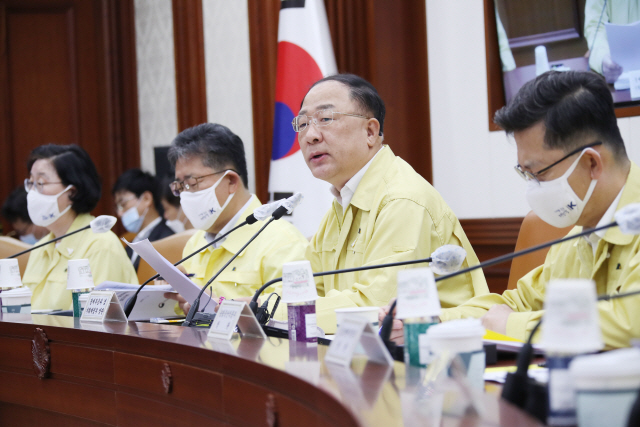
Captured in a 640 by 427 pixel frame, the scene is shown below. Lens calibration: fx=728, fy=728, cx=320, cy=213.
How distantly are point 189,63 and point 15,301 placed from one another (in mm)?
2567

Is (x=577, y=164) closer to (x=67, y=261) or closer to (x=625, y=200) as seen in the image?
(x=625, y=200)

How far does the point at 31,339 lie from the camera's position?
2064 mm

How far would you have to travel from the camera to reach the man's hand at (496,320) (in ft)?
5.27

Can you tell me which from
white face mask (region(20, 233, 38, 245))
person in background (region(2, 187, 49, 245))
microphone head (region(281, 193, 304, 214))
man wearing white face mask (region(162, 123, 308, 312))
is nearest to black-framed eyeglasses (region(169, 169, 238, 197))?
man wearing white face mask (region(162, 123, 308, 312))

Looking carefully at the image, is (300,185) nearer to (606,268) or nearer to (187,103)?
(187,103)

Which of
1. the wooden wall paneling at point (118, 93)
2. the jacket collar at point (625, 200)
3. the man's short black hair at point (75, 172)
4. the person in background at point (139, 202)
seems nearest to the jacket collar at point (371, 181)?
the jacket collar at point (625, 200)

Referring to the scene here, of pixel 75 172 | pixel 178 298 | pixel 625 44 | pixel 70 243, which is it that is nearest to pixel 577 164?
pixel 178 298

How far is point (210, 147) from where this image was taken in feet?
9.02

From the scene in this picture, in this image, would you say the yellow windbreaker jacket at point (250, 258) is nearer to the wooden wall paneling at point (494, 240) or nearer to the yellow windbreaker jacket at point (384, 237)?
the yellow windbreaker jacket at point (384, 237)

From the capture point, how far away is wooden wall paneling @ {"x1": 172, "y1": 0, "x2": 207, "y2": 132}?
469cm

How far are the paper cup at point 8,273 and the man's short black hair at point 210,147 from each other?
683 mm

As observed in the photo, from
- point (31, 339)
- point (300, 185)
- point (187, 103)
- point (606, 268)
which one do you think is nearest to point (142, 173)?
point (187, 103)

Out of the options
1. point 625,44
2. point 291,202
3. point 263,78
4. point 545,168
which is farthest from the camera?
point 263,78

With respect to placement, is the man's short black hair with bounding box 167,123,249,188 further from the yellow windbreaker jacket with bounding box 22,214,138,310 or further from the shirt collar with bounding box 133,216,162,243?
the shirt collar with bounding box 133,216,162,243
